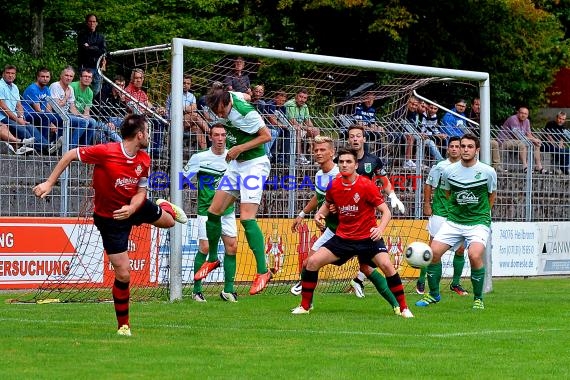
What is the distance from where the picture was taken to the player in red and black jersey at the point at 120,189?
1185 centimetres

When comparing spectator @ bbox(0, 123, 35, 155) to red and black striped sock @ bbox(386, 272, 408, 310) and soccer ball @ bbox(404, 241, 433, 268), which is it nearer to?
soccer ball @ bbox(404, 241, 433, 268)

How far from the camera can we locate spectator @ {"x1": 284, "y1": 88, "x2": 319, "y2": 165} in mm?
20750

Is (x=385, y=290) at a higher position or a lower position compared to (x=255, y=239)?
lower

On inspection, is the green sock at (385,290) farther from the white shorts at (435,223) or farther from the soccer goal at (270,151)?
the white shorts at (435,223)

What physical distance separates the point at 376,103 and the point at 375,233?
9586 mm

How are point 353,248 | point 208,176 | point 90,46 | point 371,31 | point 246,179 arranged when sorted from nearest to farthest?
point 353,248
point 246,179
point 208,176
point 90,46
point 371,31

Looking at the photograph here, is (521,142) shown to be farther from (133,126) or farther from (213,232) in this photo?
(133,126)

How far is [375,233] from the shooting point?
14.1 meters

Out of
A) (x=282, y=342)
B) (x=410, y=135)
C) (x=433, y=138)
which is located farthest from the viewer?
(x=433, y=138)

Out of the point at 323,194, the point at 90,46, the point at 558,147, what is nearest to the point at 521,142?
the point at 558,147

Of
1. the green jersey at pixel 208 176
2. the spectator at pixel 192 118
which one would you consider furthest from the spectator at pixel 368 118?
the green jersey at pixel 208 176

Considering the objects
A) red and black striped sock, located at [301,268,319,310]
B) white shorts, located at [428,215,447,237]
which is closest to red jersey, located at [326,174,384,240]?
red and black striped sock, located at [301,268,319,310]

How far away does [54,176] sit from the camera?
11.6m

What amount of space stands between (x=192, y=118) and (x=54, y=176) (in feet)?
26.0
